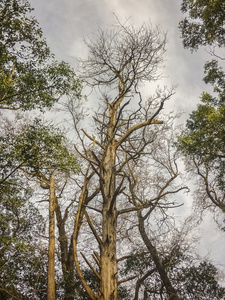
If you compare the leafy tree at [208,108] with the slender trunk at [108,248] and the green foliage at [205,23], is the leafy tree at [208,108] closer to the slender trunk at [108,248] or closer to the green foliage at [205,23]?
the green foliage at [205,23]

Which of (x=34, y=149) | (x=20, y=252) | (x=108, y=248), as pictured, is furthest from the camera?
(x=20, y=252)

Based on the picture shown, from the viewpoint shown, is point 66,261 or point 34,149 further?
point 66,261

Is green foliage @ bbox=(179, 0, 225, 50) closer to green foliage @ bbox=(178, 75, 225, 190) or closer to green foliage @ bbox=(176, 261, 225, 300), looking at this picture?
green foliage @ bbox=(178, 75, 225, 190)

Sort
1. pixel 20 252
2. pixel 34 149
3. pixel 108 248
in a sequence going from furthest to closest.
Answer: pixel 20 252, pixel 34 149, pixel 108 248

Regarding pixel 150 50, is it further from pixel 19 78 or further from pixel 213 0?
pixel 213 0

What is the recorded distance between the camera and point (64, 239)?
10078 mm

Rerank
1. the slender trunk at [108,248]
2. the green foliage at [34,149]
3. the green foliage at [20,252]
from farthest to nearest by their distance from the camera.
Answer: the green foliage at [20,252] < the green foliage at [34,149] < the slender trunk at [108,248]

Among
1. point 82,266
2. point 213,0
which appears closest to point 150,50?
point 213,0

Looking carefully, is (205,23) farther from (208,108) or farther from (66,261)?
(66,261)

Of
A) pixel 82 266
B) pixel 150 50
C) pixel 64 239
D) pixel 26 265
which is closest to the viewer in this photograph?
pixel 150 50

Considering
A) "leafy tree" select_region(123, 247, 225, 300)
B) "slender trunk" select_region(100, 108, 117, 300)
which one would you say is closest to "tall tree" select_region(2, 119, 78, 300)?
"slender trunk" select_region(100, 108, 117, 300)

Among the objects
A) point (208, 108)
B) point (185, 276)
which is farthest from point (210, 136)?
point (185, 276)

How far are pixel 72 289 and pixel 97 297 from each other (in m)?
6.89

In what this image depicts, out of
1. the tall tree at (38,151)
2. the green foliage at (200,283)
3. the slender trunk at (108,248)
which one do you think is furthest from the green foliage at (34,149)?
the green foliage at (200,283)
